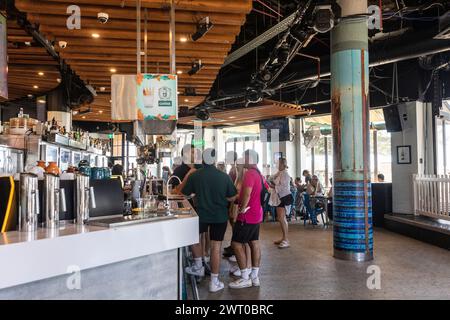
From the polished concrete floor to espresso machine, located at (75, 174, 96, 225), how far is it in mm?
1931

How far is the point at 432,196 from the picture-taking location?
7.55 metres

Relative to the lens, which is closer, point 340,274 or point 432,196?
point 340,274

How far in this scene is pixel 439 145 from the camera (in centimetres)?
951

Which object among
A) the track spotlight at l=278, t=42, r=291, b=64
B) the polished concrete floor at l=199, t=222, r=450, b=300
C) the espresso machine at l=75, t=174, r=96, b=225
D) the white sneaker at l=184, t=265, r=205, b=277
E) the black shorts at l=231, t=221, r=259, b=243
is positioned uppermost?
the track spotlight at l=278, t=42, r=291, b=64

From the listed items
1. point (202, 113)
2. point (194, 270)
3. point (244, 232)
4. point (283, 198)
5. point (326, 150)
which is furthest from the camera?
point (326, 150)

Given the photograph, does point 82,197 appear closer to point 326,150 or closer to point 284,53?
point 284,53

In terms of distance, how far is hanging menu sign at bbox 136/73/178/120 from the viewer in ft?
11.6

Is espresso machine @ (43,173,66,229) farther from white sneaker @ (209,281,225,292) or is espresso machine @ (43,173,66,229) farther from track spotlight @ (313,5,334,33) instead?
track spotlight @ (313,5,334,33)

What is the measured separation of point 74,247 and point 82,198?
598 mm

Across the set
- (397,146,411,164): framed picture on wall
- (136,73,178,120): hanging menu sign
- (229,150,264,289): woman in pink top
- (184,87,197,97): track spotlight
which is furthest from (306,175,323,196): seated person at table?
(136,73,178,120): hanging menu sign

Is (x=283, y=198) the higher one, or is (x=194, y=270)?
(x=283, y=198)

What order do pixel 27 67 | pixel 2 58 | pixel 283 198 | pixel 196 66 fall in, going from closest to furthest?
pixel 2 58 < pixel 196 66 < pixel 283 198 < pixel 27 67

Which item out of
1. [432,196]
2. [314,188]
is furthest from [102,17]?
[432,196]
